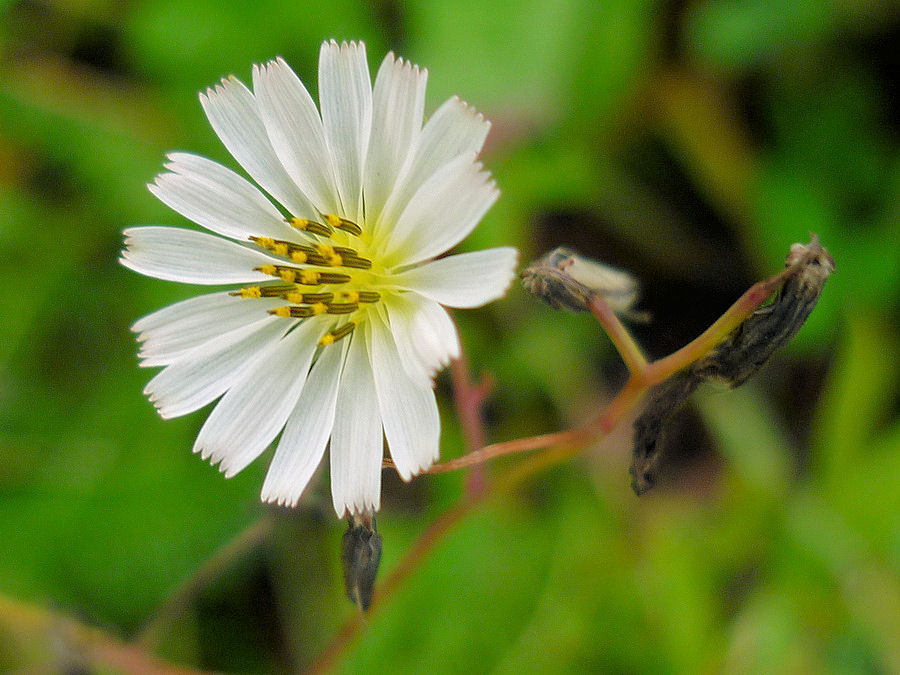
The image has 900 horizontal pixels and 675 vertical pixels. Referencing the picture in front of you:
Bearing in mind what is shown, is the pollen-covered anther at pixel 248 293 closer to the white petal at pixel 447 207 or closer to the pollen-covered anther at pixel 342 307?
the pollen-covered anther at pixel 342 307

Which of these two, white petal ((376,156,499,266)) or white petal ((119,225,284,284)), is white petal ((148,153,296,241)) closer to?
white petal ((119,225,284,284))

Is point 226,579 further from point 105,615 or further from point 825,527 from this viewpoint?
point 825,527

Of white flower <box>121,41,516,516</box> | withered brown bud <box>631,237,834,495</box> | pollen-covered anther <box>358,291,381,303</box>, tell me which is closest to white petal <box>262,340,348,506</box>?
white flower <box>121,41,516,516</box>

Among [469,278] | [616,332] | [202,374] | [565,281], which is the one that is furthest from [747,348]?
[202,374]

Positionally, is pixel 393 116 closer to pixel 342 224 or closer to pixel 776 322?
pixel 342 224

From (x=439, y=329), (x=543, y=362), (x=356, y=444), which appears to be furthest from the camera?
(x=543, y=362)

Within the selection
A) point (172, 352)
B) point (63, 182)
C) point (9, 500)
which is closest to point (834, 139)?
point (172, 352)

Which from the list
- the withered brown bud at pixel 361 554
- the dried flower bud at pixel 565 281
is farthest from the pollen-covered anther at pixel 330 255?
the withered brown bud at pixel 361 554
